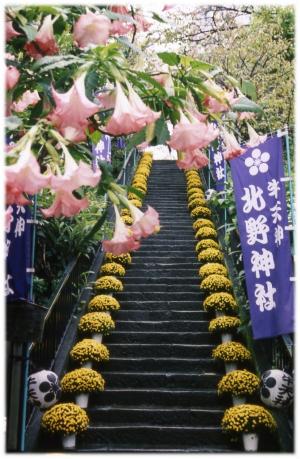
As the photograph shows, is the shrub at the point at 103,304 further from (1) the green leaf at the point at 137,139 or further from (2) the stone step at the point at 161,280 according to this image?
(1) the green leaf at the point at 137,139

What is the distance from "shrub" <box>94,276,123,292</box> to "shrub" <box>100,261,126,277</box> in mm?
455

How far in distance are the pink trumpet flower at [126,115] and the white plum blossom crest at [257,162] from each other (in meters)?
3.51

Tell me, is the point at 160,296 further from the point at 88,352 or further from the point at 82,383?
the point at 82,383

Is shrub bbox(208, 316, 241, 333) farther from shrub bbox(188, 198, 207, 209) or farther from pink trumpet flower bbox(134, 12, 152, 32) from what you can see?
shrub bbox(188, 198, 207, 209)

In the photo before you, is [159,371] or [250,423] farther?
[159,371]

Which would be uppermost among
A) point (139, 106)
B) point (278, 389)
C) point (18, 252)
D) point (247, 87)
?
point (247, 87)

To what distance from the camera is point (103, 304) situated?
24.6 ft

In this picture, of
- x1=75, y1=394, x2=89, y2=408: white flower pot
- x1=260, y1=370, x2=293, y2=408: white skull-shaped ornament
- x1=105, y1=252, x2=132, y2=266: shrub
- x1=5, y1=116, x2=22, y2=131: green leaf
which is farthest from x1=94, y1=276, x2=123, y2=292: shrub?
x1=5, y1=116, x2=22, y2=131: green leaf

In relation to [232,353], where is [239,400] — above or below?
below

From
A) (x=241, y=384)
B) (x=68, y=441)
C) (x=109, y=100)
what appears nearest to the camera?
(x=109, y=100)

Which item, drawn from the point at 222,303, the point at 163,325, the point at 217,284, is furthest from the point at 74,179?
the point at 217,284

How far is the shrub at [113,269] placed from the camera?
29.0ft

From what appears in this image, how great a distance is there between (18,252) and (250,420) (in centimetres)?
274

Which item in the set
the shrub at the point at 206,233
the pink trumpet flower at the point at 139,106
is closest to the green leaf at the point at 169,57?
the pink trumpet flower at the point at 139,106
